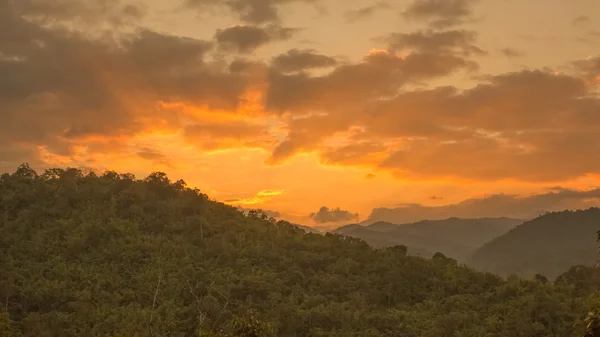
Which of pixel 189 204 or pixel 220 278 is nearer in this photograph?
pixel 220 278

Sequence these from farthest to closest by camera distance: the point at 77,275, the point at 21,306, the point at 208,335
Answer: the point at 77,275 → the point at 21,306 → the point at 208,335

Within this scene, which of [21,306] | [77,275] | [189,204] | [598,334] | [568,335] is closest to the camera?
[598,334]

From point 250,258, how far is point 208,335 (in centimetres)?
5367

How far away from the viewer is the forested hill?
6156cm

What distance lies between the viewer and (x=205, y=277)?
238 feet

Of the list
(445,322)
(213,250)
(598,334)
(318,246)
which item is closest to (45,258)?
(213,250)

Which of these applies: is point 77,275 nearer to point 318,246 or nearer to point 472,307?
point 318,246

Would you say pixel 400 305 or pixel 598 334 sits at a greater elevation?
pixel 598 334

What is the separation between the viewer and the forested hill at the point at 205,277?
61.6 metres

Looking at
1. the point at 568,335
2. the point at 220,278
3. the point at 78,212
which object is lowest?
the point at 568,335

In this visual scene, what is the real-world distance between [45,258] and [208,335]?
5548 cm

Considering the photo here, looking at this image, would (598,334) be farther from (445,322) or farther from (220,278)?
(220,278)

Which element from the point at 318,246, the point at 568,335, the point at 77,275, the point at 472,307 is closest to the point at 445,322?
the point at 472,307

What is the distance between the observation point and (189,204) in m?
88.9
